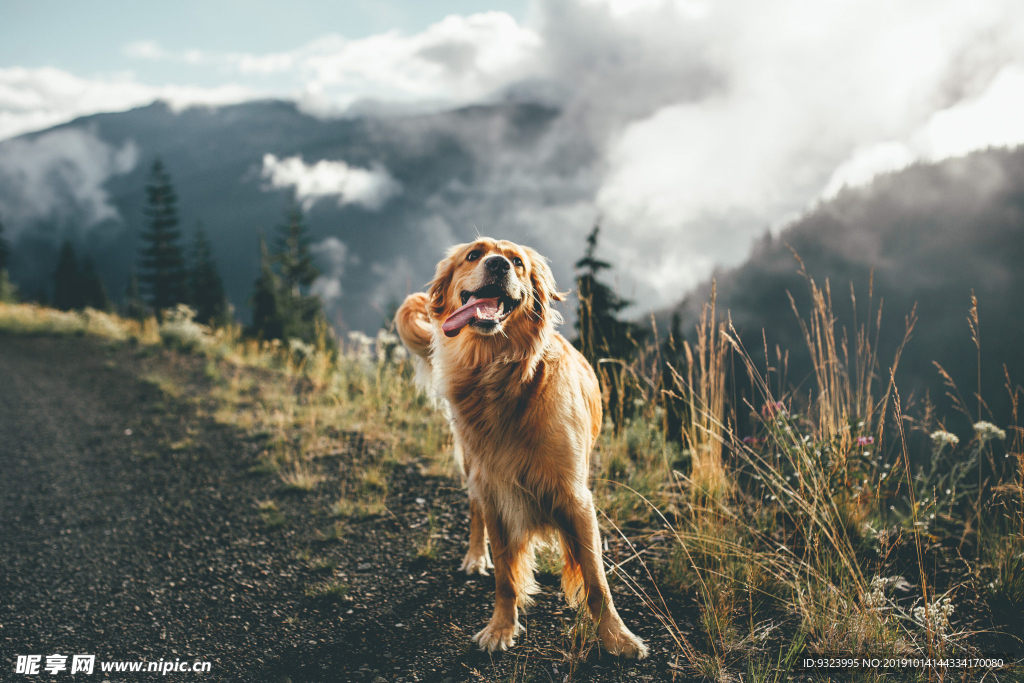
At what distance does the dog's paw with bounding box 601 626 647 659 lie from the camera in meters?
1.97

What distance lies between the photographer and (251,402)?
17.8 ft

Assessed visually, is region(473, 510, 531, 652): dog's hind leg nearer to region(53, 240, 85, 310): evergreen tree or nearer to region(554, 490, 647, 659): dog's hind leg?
region(554, 490, 647, 659): dog's hind leg

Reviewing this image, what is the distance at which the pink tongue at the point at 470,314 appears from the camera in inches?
79.2

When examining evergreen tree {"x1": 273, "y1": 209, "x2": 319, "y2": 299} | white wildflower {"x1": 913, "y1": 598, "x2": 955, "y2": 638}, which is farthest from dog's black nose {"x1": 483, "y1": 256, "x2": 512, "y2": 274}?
evergreen tree {"x1": 273, "y1": 209, "x2": 319, "y2": 299}

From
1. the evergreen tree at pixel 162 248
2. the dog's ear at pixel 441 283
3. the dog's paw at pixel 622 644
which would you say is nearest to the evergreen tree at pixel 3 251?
the evergreen tree at pixel 162 248

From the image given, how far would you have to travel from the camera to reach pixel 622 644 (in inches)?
78.0

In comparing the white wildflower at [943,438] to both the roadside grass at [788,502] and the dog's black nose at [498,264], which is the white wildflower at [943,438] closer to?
the roadside grass at [788,502]

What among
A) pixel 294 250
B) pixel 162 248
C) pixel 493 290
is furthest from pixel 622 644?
pixel 162 248

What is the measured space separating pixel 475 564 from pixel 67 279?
57635mm

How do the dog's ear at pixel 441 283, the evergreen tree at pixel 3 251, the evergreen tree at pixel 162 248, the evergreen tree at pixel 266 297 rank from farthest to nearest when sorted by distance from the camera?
the evergreen tree at pixel 162 248, the evergreen tree at pixel 3 251, the evergreen tree at pixel 266 297, the dog's ear at pixel 441 283

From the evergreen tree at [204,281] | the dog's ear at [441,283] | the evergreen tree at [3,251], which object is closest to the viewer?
the dog's ear at [441,283]

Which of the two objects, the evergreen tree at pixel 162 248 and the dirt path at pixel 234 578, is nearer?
the dirt path at pixel 234 578

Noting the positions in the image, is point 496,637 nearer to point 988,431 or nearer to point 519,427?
point 519,427

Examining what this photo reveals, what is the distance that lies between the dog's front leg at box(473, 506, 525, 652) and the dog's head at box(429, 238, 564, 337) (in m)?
0.87
